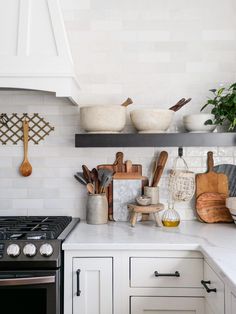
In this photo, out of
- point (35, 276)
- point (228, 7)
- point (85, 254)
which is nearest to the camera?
point (35, 276)

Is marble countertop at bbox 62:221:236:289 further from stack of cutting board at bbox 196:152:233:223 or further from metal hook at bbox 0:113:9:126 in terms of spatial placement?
metal hook at bbox 0:113:9:126

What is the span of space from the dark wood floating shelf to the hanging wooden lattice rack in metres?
0.39

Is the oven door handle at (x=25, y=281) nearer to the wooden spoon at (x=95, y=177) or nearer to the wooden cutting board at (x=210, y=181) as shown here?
the wooden spoon at (x=95, y=177)

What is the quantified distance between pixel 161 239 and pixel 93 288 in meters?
0.42

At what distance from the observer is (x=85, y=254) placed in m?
1.82

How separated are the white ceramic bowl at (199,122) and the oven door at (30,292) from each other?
118 cm

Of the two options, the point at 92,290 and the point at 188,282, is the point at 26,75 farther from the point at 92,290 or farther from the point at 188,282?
the point at 188,282

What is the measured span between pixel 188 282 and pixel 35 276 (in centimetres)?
74

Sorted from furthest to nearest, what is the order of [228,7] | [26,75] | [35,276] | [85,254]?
[228,7] → [26,75] → [85,254] → [35,276]

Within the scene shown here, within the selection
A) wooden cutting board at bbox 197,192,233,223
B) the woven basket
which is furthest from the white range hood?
wooden cutting board at bbox 197,192,233,223

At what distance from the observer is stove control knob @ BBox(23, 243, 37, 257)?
1.72 metres

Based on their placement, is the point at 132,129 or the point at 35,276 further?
the point at 132,129

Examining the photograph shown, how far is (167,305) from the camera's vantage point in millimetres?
1800

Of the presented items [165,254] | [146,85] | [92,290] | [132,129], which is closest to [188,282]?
[165,254]
